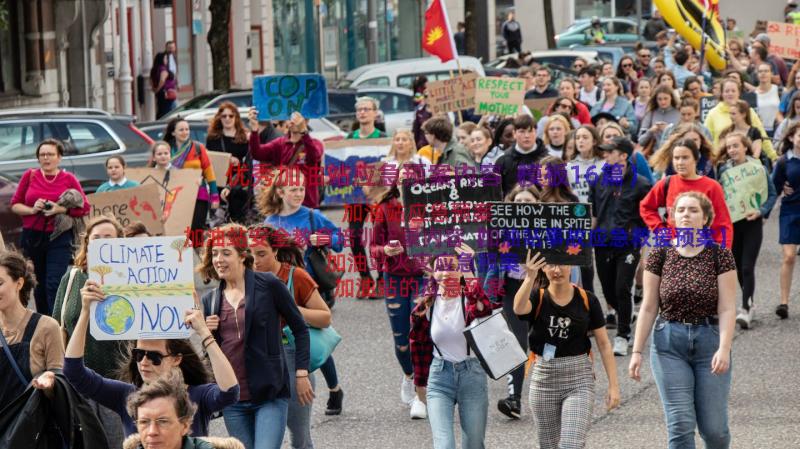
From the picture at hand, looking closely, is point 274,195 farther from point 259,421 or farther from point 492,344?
point 259,421

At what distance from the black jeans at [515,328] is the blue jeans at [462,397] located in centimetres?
189

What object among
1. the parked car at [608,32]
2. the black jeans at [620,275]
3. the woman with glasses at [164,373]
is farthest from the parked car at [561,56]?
the woman with glasses at [164,373]

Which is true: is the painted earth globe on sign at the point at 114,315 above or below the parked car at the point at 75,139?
below

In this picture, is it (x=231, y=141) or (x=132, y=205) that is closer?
(x=132, y=205)

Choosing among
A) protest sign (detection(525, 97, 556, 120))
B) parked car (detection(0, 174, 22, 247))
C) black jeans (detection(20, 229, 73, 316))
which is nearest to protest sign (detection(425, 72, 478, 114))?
protest sign (detection(525, 97, 556, 120))

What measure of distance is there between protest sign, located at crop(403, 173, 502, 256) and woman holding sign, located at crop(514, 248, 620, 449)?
1.05m

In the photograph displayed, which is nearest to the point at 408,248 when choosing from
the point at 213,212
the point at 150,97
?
the point at 213,212

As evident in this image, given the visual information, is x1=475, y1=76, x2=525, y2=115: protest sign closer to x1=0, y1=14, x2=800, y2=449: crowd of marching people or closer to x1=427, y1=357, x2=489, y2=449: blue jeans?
x1=0, y1=14, x2=800, y2=449: crowd of marching people

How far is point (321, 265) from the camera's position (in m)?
9.47

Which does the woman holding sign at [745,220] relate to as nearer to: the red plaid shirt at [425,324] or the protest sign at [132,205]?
the red plaid shirt at [425,324]

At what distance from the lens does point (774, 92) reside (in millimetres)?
18469

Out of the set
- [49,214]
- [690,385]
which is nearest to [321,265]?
[690,385]

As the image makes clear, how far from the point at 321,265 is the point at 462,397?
2.04 meters

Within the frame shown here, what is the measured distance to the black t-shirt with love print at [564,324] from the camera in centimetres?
770
